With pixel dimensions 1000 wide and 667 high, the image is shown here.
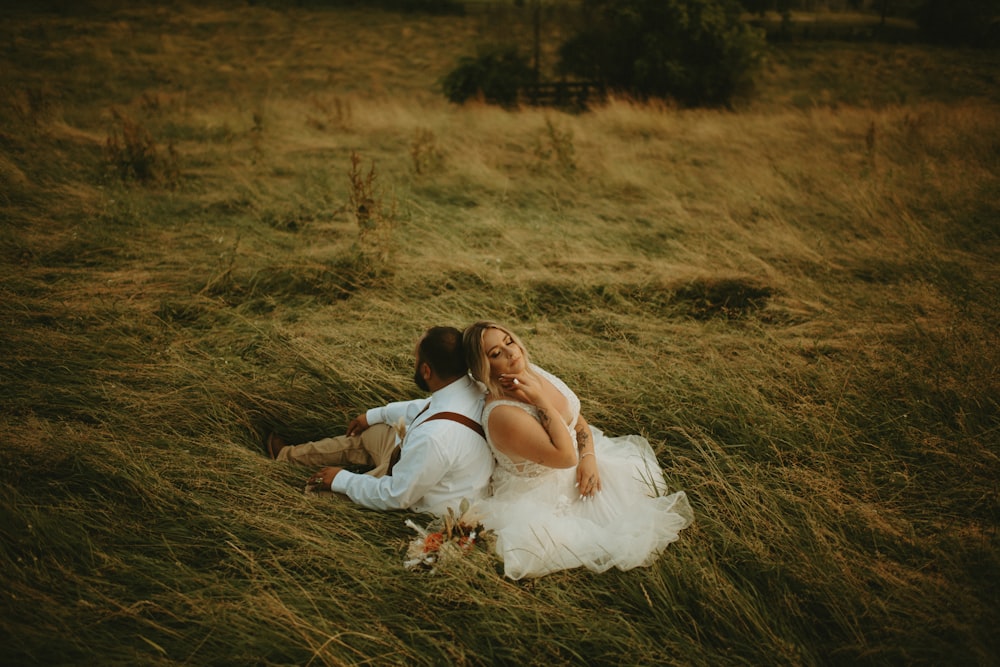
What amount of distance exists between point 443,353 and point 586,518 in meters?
0.99

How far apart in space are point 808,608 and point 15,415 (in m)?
4.04

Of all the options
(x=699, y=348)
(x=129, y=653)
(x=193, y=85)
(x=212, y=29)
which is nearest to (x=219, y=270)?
(x=129, y=653)

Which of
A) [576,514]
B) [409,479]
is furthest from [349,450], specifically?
[576,514]

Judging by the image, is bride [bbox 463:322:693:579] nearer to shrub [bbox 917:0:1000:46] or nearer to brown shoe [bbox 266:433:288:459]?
brown shoe [bbox 266:433:288:459]

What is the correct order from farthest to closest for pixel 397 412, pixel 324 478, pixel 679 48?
pixel 679 48 → pixel 397 412 → pixel 324 478

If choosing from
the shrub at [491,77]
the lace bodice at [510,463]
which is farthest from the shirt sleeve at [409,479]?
the shrub at [491,77]

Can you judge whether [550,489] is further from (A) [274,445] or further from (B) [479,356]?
(A) [274,445]

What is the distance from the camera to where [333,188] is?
733cm

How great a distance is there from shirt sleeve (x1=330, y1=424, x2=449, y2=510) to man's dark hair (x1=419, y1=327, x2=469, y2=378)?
0.90 ft

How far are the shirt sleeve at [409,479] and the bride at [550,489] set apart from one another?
0.82 ft

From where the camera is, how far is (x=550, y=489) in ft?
8.59

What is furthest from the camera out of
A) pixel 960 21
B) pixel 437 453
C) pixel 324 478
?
pixel 960 21

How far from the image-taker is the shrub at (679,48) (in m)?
13.2

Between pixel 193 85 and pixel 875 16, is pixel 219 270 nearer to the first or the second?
pixel 193 85
